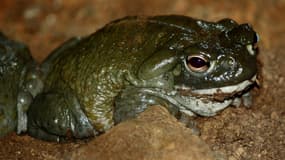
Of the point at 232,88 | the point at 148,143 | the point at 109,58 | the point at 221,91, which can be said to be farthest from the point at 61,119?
the point at 232,88

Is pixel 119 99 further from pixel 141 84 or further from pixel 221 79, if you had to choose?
pixel 221 79

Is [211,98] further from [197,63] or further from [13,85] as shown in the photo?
[13,85]

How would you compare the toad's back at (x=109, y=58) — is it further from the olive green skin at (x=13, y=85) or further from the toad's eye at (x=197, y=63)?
the olive green skin at (x=13, y=85)

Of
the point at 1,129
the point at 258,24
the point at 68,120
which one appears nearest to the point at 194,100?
the point at 68,120

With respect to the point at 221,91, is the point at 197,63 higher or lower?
higher

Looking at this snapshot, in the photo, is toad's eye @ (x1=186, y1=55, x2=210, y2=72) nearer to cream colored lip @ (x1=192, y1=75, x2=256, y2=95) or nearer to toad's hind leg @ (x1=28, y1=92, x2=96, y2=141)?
cream colored lip @ (x1=192, y1=75, x2=256, y2=95)

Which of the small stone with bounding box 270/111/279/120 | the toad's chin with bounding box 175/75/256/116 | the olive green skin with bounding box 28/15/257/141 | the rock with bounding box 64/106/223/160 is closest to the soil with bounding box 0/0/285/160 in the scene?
the small stone with bounding box 270/111/279/120

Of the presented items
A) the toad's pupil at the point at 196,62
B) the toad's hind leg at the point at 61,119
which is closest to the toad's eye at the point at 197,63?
the toad's pupil at the point at 196,62
